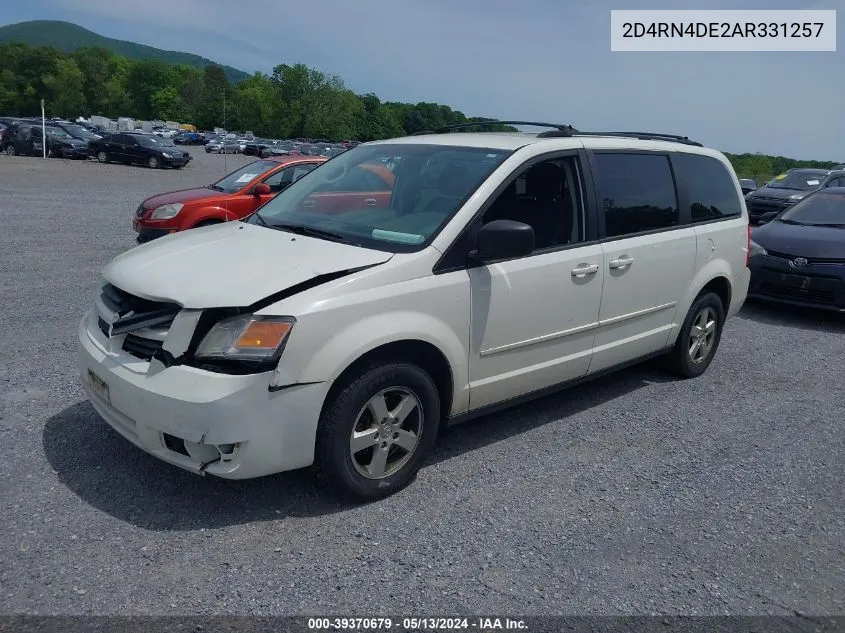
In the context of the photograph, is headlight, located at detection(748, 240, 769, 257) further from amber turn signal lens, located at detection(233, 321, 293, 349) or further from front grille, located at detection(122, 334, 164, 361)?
front grille, located at detection(122, 334, 164, 361)

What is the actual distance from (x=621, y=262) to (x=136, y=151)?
3245 cm

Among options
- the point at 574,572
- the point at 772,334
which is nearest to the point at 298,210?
the point at 574,572

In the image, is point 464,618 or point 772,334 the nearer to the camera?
point 464,618

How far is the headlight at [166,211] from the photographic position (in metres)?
10.1

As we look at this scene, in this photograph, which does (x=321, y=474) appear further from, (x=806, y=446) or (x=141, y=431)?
(x=806, y=446)

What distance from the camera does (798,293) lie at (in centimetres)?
833

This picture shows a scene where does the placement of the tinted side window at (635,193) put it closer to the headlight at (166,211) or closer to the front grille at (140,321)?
the front grille at (140,321)

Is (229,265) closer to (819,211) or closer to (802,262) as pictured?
(802,262)

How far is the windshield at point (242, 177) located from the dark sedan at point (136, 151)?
23.2 m

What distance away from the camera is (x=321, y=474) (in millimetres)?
3486

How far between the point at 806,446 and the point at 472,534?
2.66m

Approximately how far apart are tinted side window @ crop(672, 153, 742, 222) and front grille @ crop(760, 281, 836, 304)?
2.78 metres

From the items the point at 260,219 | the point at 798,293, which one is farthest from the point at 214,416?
the point at 798,293

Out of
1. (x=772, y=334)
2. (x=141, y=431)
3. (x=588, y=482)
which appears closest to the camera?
(x=141, y=431)
